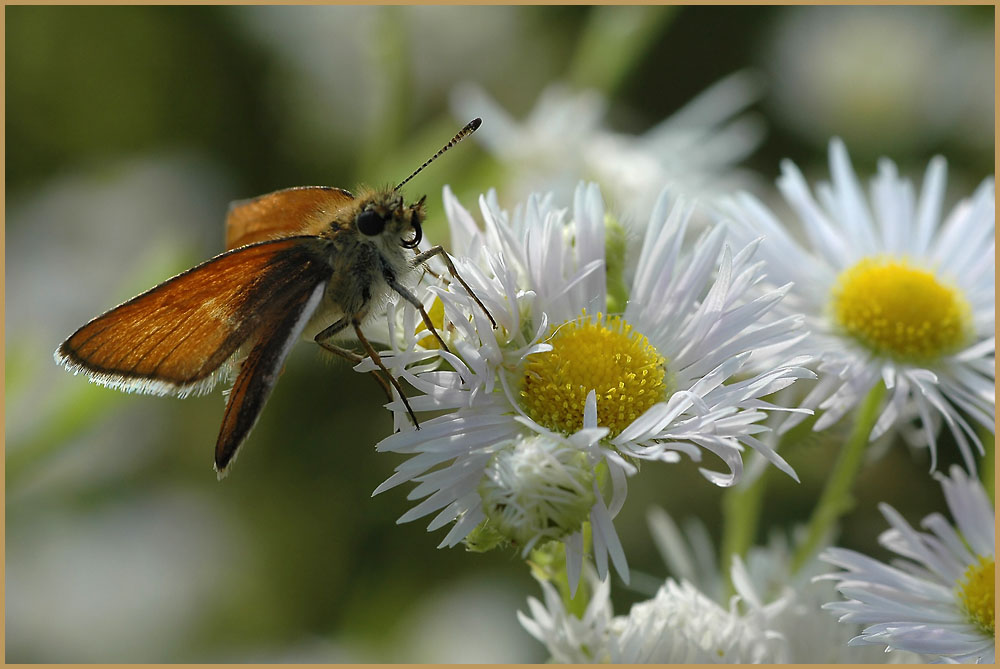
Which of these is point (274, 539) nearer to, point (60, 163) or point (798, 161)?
point (60, 163)

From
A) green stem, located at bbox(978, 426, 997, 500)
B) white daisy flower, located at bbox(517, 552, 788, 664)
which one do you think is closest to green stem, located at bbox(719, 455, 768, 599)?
white daisy flower, located at bbox(517, 552, 788, 664)

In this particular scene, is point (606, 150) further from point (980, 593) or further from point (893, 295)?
point (980, 593)

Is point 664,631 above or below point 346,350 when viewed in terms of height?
below

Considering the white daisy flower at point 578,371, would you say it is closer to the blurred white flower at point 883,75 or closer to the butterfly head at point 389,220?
the butterfly head at point 389,220

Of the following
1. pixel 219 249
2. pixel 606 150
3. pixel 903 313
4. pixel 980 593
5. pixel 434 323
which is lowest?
pixel 980 593

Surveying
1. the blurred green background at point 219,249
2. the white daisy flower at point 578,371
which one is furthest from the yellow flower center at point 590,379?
the blurred green background at point 219,249

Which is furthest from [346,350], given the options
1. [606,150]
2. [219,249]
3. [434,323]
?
[219,249]

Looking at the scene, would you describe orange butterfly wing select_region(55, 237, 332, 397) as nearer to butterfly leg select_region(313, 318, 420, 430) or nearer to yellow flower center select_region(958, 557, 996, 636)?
butterfly leg select_region(313, 318, 420, 430)

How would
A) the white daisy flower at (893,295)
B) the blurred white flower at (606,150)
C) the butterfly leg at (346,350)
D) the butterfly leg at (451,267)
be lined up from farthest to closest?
1. the blurred white flower at (606,150)
2. the white daisy flower at (893,295)
3. the butterfly leg at (346,350)
4. the butterfly leg at (451,267)
